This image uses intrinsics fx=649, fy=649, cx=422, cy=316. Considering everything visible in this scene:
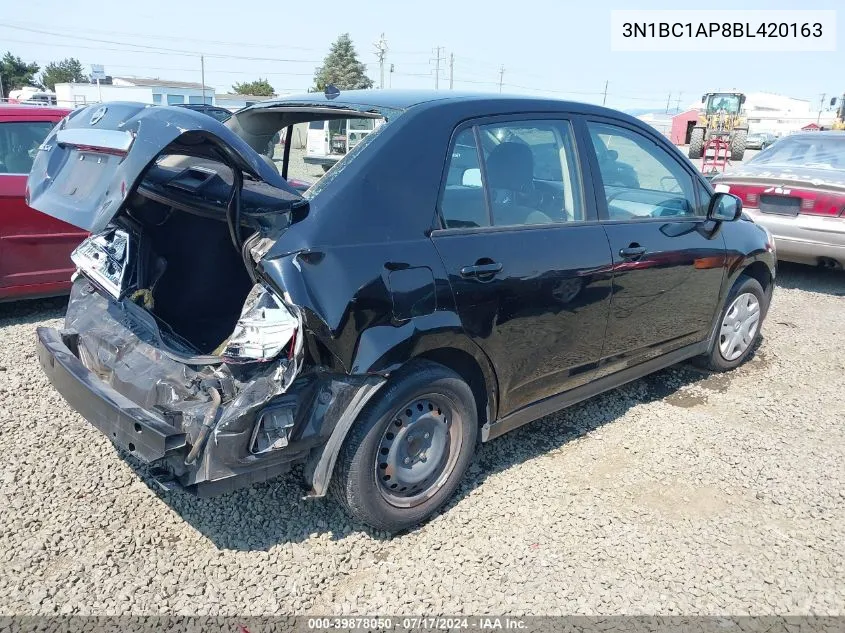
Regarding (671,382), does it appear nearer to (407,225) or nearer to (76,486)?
(407,225)

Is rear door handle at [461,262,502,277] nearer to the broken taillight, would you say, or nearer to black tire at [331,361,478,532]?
black tire at [331,361,478,532]

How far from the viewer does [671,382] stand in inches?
186

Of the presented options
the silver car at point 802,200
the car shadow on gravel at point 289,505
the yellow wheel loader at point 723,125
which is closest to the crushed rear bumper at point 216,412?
the car shadow on gravel at point 289,505

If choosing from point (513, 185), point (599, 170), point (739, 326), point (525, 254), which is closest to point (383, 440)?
point (525, 254)

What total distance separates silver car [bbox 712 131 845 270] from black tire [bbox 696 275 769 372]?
8.29 ft

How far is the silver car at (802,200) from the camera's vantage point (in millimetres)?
6758

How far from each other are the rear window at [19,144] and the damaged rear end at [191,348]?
2785 mm

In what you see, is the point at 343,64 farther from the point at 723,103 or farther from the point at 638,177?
the point at 638,177

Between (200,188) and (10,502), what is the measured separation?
5.59ft

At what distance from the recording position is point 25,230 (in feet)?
16.4

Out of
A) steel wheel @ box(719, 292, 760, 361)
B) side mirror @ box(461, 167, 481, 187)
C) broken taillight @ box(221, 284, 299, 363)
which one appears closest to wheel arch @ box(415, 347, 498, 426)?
broken taillight @ box(221, 284, 299, 363)

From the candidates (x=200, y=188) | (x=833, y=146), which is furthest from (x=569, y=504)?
(x=833, y=146)

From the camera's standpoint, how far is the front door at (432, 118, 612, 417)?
9.26ft

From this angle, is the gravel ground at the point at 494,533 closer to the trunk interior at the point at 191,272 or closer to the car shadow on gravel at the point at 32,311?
the trunk interior at the point at 191,272
